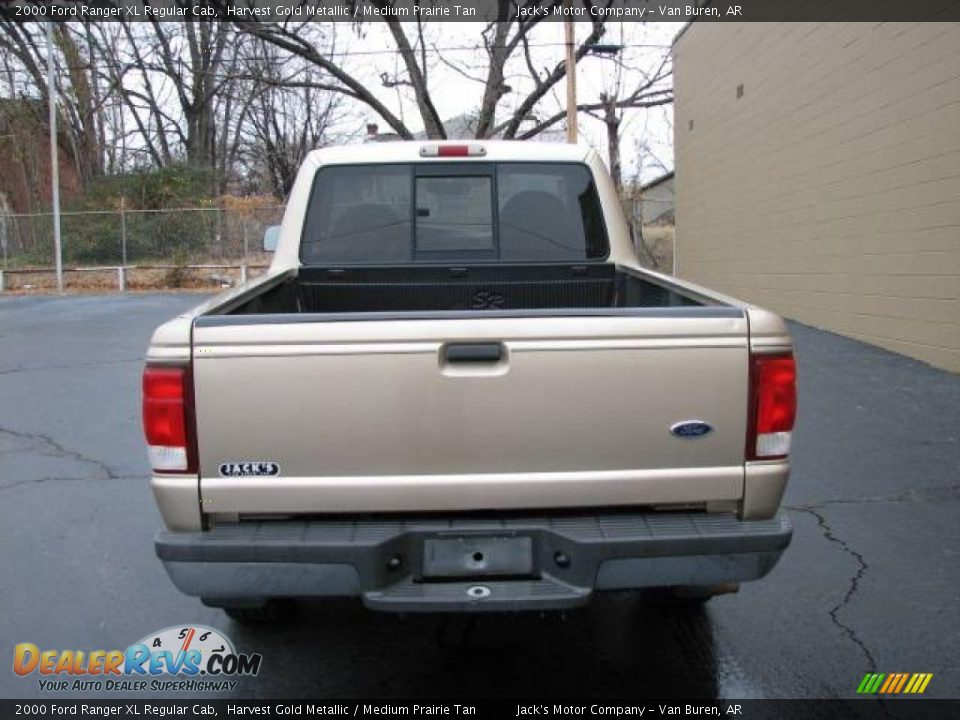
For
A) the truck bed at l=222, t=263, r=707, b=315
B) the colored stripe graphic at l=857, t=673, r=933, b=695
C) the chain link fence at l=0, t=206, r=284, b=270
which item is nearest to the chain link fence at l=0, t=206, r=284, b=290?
the chain link fence at l=0, t=206, r=284, b=270

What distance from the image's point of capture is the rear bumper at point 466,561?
8.64 feet

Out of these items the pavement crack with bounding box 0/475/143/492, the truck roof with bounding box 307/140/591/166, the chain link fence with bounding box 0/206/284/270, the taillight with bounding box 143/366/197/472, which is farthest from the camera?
the chain link fence with bounding box 0/206/284/270

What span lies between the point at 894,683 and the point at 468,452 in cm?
194

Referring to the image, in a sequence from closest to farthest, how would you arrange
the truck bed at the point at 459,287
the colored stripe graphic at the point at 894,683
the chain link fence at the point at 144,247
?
1. the colored stripe graphic at the point at 894,683
2. the truck bed at the point at 459,287
3. the chain link fence at the point at 144,247

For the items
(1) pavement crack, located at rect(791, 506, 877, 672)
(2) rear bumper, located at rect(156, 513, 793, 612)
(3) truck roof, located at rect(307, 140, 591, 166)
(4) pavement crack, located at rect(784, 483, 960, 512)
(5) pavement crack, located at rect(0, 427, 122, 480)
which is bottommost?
(1) pavement crack, located at rect(791, 506, 877, 672)

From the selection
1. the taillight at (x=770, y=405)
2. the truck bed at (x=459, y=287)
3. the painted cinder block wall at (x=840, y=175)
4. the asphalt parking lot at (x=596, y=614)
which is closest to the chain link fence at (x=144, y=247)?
the painted cinder block wall at (x=840, y=175)

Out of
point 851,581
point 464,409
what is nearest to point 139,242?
point 851,581

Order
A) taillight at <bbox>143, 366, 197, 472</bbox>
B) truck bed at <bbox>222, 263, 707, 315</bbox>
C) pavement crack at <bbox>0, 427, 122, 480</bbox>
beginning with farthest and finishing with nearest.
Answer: pavement crack at <bbox>0, 427, 122, 480</bbox>, truck bed at <bbox>222, 263, 707, 315</bbox>, taillight at <bbox>143, 366, 197, 472</bbox>

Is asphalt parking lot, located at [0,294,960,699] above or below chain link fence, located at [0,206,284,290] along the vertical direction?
below

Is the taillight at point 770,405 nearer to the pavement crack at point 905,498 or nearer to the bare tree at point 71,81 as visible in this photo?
the pavement crack at point 905,498

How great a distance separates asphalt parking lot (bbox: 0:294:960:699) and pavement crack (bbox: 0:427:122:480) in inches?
1.1

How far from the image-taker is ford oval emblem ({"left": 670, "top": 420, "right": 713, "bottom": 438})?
271 cm

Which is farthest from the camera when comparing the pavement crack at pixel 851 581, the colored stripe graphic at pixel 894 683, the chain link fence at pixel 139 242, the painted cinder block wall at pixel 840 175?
the chain link fence at pixel 139 242

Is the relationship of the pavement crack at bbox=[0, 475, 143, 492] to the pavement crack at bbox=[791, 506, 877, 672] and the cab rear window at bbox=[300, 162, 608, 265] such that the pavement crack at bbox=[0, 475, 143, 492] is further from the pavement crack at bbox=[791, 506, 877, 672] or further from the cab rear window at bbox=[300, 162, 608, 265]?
the pavement crack at bbox=[791, 506, 877, 672]
